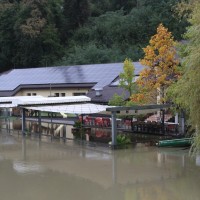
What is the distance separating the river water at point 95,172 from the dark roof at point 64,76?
13409mm

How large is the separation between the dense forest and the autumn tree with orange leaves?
26.2 m

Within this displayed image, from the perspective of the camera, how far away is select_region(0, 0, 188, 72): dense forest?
53781 mm

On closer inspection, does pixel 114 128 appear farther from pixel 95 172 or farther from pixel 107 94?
pixel 107 94

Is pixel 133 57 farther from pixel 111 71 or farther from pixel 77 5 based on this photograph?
pixel 77 5

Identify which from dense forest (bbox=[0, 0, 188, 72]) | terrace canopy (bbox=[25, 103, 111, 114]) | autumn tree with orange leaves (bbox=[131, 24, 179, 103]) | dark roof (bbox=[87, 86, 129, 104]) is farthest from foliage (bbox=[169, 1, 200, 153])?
dense forest (bbox=[0, 0, 188, 72])

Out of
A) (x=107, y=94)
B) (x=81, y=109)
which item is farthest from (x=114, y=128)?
(x=107, y=94)

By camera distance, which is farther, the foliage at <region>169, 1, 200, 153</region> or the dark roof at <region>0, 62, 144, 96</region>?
the dark roof at <region>0, 62, 144, 96</region>

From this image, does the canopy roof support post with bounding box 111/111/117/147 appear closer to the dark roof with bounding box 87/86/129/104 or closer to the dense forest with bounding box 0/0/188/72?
the dark roof with bounding box 87/86/129/104

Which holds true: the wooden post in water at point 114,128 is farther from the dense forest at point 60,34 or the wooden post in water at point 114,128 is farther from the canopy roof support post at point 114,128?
the dense forest at point 60,34

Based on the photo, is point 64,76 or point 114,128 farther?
point 64,76

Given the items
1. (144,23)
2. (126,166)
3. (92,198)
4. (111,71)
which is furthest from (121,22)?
(92,198)

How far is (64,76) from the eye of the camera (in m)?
38.8

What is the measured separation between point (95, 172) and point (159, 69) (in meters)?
10.1

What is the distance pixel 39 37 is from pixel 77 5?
475 inches
